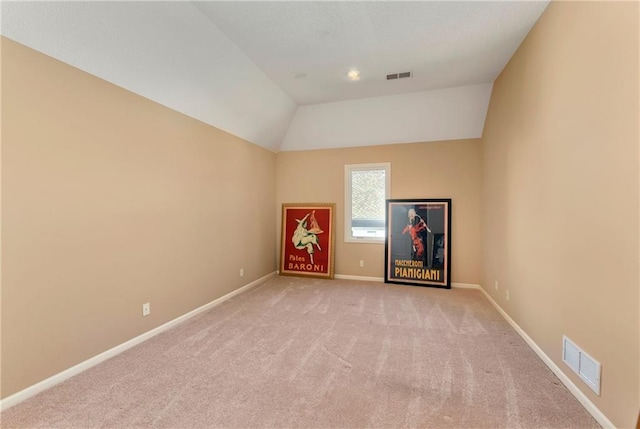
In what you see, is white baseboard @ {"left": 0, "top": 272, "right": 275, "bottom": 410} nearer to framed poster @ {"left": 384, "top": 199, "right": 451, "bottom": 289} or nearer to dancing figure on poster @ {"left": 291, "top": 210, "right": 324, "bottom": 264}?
dancing figure on poster @ {"left": 291, "top": 210, "right": 324, "bottom": 264}

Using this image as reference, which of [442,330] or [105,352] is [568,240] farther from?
[105,352]

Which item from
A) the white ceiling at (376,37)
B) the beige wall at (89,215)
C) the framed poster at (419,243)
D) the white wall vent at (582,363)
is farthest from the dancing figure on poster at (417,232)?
the beige wall at (89,215)

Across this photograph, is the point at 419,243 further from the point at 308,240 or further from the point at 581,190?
the point at 581,190

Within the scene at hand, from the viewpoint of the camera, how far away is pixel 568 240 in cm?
196

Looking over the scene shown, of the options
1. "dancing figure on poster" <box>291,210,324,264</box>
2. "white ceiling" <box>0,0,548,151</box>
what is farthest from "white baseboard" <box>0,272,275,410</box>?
"white ceiling" <box>0,0,548,151</box>

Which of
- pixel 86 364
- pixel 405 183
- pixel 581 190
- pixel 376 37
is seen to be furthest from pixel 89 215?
pixel 405 183

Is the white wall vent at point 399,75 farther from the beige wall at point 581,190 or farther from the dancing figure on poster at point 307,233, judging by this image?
the dancing figure on poster at point 307,233

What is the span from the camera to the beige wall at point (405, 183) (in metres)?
4.48

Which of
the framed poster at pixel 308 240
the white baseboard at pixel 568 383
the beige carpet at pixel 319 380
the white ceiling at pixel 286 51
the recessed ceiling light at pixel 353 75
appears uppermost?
the recessed ceiling light at pixel 353 75

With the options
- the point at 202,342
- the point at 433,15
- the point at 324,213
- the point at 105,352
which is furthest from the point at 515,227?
the point at 105,352

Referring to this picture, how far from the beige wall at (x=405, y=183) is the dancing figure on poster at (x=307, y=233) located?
1.18ft

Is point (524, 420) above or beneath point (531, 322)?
beneath

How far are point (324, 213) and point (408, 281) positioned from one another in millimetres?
1942

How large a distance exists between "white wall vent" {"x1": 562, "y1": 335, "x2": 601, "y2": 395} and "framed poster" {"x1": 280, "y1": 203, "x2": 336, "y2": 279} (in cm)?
346
